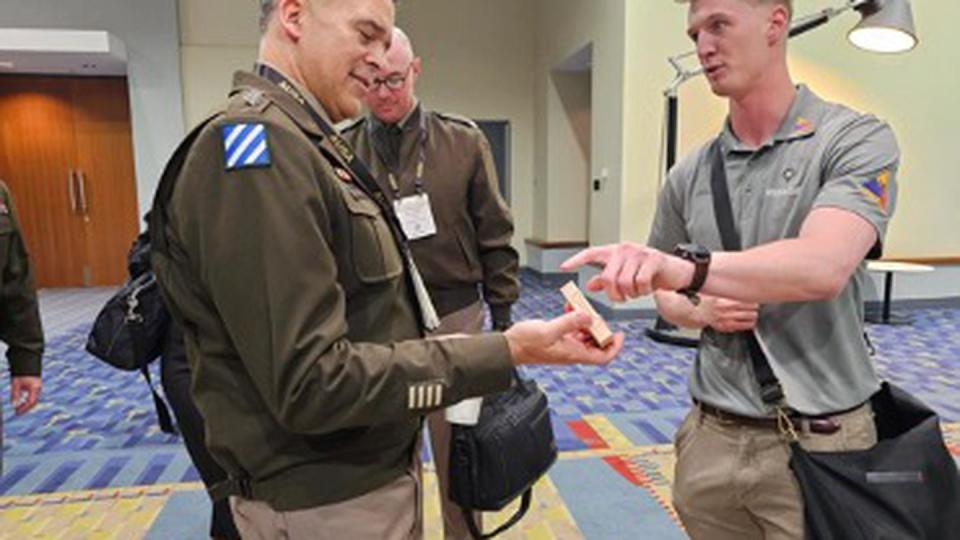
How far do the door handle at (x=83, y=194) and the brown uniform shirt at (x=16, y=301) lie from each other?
7.55 m

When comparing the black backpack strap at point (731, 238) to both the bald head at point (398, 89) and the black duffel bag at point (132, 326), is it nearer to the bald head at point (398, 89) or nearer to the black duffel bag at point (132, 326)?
the bald head at point (398, 89)

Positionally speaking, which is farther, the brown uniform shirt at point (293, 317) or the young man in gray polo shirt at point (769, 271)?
the young man in gray polo shirt at point (769, 271)

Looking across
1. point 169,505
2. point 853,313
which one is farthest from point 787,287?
point 169,505

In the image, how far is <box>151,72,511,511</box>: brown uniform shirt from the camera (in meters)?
0.75

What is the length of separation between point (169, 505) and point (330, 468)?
204cm

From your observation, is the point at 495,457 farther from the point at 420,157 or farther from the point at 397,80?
the point at 397,80

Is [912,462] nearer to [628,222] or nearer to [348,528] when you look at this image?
[348,528]

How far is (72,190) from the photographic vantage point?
8.37 meters

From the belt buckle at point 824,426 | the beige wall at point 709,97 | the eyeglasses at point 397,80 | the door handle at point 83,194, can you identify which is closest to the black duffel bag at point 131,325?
the eyeglasses at point 397,80

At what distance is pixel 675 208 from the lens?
4.66 ft

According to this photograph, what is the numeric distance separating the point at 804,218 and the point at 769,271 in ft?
0.72

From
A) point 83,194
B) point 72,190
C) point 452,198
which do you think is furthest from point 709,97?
point 72,190

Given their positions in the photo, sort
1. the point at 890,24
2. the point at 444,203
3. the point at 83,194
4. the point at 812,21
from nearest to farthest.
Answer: the point at 444,203 → the point at 890,24 → the point at 812,21 → the point at 83,194

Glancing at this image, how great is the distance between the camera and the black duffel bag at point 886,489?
1.01 m
